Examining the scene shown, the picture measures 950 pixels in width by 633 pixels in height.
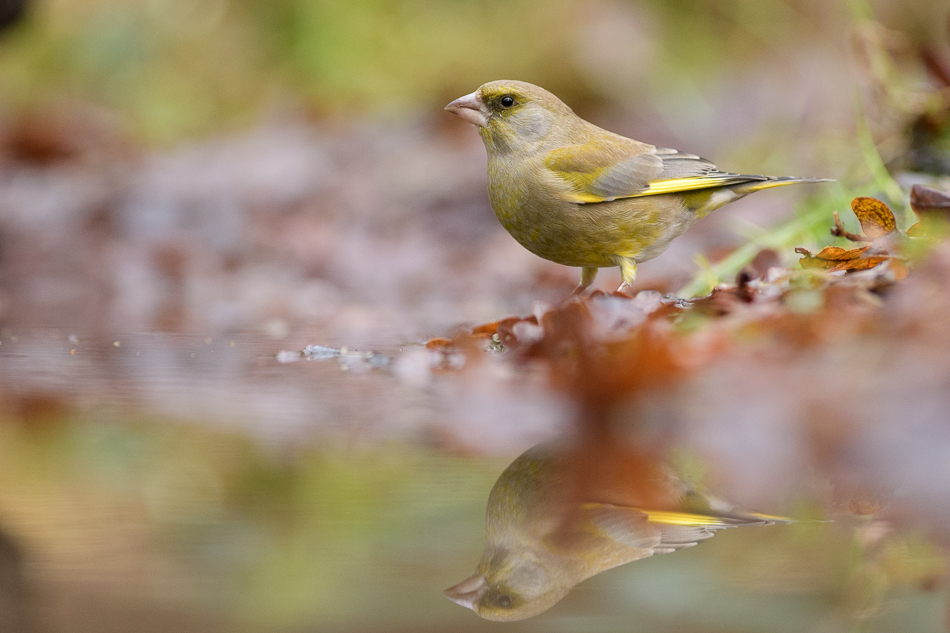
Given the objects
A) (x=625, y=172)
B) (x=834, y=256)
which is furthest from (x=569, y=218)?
(x=834, y=256)

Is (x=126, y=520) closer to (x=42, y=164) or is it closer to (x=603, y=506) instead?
(x=603, y=506)

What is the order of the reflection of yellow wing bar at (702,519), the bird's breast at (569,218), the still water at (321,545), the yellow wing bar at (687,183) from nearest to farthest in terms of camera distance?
the still water at (321,545), the reflection of yellow wing bar at (702,519), the bird's breast at (569,218), the yellow wing bar at (687,183)

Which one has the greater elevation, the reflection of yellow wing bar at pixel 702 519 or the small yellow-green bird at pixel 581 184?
the small yellow-green bird at pixel 581 184

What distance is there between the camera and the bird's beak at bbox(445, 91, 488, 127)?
3182 millimetres

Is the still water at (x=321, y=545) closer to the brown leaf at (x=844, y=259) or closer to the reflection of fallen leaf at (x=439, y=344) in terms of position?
the reflection of fallen leaf at (x=439, y=344)

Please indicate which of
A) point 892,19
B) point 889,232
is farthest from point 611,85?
point 889,232

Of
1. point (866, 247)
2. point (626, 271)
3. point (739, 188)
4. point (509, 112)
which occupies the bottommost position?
point (626, 271)

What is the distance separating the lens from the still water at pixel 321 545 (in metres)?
0.96

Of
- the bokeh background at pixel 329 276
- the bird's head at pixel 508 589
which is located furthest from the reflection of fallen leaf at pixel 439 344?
the bird's head at pixel 508 589

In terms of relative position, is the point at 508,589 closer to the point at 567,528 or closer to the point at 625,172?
the point at 567,528

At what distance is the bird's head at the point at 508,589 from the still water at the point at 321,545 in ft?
0.05

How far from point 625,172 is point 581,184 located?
0.18m

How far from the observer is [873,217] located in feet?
7.91

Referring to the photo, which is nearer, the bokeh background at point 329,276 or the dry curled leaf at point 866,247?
the bokeh background at point 329,276
